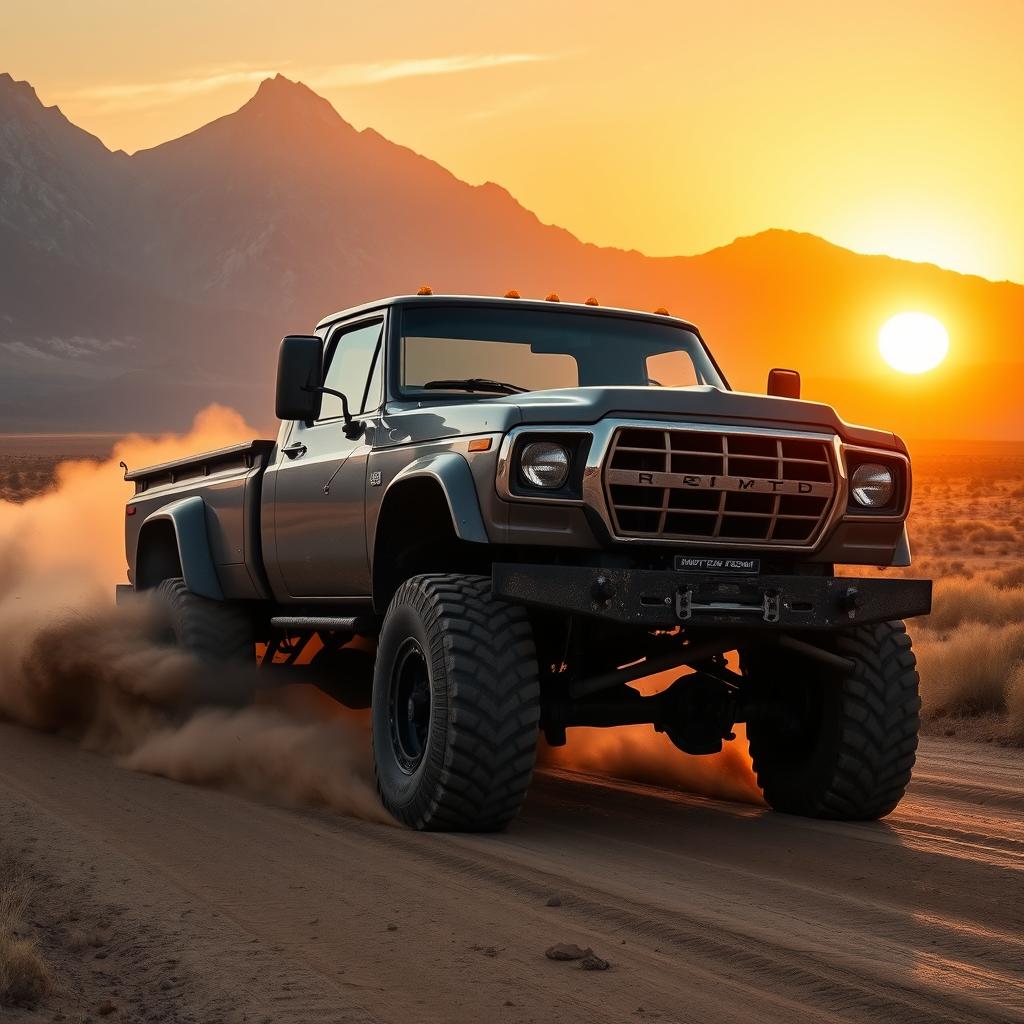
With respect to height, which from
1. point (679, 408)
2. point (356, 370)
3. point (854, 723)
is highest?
point (356, 370)

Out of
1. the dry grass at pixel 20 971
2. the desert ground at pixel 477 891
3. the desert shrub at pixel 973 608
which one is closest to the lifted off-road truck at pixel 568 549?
the desert ground at pixel 477 891

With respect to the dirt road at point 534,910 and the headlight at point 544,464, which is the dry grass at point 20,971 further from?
the headlight at point 544,464

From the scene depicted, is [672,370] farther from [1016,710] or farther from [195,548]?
[1016,710]

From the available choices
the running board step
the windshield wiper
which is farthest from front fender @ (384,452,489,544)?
the running board step

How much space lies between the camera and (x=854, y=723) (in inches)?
→ 293

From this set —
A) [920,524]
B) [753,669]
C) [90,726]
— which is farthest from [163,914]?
[920,524]

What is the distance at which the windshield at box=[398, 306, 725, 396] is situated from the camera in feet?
26.3

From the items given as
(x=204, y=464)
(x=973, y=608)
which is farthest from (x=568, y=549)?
(x=973, y=608)

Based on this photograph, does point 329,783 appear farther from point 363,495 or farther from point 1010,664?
point 1010,664

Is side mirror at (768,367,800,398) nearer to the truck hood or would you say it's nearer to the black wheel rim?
the truck hood

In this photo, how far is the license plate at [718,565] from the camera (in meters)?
6.72

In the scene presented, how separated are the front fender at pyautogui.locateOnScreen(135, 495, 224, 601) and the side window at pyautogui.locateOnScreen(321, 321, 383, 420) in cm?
154

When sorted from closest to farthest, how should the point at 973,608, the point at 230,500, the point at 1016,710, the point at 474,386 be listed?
the point at 474,386 → the point at 230,500 → the point at 1016,710 → the point at 973,608

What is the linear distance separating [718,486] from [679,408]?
14.3 inches
